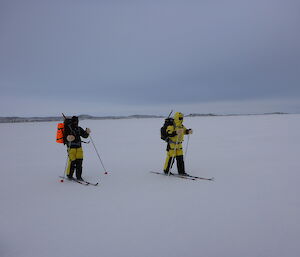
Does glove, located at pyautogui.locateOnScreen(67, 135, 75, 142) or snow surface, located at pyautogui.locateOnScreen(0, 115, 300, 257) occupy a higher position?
glove, located at pyautogui.locateOnScreen(67, 135, 75, 142)

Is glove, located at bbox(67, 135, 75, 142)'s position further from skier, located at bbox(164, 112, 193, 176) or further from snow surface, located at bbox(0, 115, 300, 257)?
skier, located at bbox(164, 112, 193, 176)

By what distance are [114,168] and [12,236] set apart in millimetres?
4911

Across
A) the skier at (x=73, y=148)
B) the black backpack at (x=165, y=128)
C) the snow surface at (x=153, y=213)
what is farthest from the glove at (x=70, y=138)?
the black backpack at (x=165, y=128)

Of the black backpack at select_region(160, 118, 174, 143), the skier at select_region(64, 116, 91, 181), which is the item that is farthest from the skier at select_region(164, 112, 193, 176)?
the skier at select_region(64, 116, 91, 181)

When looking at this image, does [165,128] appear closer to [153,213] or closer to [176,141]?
[176,141]

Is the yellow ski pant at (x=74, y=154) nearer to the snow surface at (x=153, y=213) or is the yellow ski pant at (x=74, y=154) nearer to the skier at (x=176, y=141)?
the snow surface at (x=153, y=213)

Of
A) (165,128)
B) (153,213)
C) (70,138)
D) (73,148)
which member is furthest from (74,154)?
(153,213)

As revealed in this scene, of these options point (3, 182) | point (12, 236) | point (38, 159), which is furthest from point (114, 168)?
point (12, 236)

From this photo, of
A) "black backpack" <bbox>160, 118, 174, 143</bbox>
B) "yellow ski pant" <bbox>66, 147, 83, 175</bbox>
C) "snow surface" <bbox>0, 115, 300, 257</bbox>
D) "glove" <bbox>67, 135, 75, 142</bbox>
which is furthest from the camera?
"black backpack" <bbox>160, 118, 174, 143</bbox>

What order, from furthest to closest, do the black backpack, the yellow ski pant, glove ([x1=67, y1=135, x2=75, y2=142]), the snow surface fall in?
the black backpack < the yellow ski pant < glove ([x1=67, y1=135, x2=75, y2=142]) < the snow surface

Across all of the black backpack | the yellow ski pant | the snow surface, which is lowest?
the snow surface

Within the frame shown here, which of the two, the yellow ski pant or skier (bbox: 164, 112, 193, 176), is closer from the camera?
the yellow ski pant

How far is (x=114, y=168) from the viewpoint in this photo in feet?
29.0

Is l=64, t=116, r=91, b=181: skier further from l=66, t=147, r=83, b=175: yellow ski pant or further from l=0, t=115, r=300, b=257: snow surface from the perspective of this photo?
l=0, t=115, r=300, b=257: snow surface
